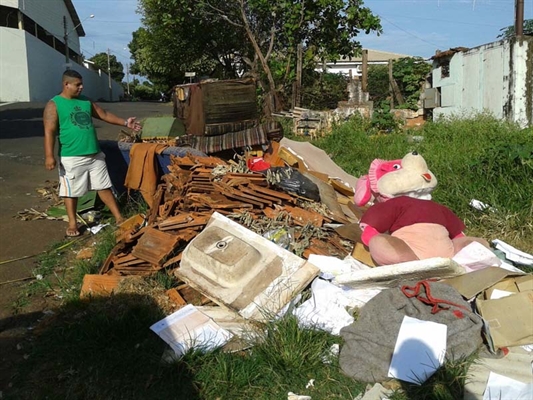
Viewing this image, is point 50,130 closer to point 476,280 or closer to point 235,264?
point 235,264

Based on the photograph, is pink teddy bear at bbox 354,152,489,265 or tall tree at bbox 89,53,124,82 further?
tall tree at bbox 89,53,124,82

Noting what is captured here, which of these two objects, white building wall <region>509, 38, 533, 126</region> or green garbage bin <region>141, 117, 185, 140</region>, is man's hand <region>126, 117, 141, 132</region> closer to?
green garbage bin <region>141, 117, 185, 140</region>

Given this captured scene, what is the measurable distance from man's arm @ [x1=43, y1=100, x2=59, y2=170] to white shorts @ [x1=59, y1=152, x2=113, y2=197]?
0.58ft

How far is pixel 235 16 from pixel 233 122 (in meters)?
11.4

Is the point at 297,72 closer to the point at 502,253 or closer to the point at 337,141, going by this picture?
the point at 337,141

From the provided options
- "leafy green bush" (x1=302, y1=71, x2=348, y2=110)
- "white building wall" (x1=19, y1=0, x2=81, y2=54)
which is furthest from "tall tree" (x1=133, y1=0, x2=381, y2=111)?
"white building wall" (x1=19, y1=0, x2=81, y2=54)

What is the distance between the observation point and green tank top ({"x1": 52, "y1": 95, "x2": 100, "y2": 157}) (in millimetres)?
5270

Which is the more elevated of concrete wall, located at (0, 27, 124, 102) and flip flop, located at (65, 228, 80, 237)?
concrete wall, located at (0, 27, 124, 102)

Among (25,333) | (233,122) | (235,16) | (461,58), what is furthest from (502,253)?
(235,16)

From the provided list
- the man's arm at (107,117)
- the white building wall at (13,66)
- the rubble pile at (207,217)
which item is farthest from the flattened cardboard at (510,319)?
the white building wall at (13,66)

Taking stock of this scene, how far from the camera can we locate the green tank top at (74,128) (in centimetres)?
527

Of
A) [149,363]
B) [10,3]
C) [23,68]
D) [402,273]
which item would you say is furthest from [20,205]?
[10,3]

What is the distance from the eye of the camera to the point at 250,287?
→ 3.53m

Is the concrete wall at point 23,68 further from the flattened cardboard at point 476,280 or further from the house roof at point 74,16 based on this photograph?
the flattened cardboard at point 476,280
